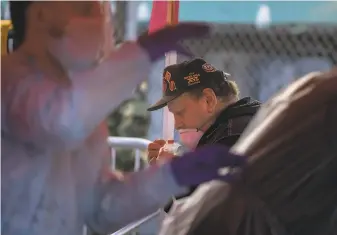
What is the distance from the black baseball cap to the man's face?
0.9 inches

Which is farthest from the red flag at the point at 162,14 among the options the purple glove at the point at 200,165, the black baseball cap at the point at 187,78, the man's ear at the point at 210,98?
the man's ear at the point at 210,98

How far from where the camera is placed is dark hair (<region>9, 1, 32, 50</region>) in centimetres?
49

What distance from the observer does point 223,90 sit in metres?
1.08

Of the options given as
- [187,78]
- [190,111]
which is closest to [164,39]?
[187,78]

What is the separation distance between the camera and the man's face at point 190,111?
96 cm

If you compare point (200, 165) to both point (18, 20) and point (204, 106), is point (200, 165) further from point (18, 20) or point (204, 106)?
point (204, 106)

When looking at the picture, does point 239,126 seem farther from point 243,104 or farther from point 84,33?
point 84,33

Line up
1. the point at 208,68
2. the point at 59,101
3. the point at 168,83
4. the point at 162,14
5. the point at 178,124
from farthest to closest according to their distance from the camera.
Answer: the point at 178,124 < the point at 208,68 < the point at 168,83 < the point at 162,14 < the point at 59,101

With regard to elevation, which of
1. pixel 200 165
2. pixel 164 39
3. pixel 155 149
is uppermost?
pixel 164 39

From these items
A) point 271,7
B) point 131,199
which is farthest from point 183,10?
point 131,199

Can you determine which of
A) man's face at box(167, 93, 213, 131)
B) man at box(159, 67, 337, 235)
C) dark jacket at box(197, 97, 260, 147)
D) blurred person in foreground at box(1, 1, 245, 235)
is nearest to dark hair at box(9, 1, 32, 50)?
blurred person in foreground at box(1, 1, 245, 235)

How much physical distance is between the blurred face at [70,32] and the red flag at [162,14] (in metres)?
0.17

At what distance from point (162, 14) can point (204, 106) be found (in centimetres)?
40

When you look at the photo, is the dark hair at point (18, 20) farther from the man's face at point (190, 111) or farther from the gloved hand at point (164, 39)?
the man's face at point (190, 111)
